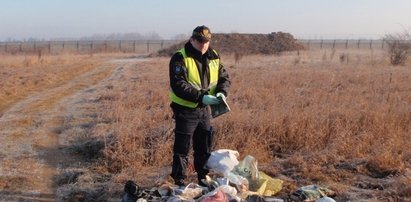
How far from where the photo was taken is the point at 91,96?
13.9m

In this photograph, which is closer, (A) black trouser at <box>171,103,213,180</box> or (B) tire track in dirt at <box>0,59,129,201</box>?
(A) black trouser at <box>171,103,213,180</box>

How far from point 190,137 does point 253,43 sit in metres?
50.3

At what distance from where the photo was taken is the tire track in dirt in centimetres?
569

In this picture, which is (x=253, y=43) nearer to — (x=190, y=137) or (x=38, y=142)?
(x=38, y=142)

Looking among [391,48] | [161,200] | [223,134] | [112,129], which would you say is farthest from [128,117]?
[391,48]

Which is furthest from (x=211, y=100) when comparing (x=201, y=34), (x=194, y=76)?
(x=201, y=34)

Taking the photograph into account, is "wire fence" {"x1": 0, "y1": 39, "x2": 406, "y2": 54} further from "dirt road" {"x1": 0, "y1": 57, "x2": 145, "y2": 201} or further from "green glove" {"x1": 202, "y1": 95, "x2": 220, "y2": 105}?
"green glove" {"x1": 202, "y1": 95, "x2": 220, "y2": 105}

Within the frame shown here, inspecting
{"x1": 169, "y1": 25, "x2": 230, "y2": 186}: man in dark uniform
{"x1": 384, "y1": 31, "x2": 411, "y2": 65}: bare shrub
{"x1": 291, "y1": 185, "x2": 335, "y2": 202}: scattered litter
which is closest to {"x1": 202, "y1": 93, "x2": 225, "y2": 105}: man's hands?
{"x1": 169, "y1": 25, "x2": 230, "y2": 186}: man in dark uniform

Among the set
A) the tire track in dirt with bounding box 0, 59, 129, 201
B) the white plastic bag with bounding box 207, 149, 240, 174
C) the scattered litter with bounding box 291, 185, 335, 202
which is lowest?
the tire track in dirt with bounding box 0, 59, 129, 201

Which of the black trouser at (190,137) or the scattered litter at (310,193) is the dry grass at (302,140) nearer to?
the scattered litter at (310,193)

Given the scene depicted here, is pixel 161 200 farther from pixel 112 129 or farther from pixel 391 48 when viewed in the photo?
pixel 391 48

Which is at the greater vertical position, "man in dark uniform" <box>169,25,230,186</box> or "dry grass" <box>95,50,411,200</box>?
"man in dark uniform" <box>169,25,230,186</box>

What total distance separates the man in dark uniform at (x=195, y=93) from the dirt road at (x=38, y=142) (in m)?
1.69

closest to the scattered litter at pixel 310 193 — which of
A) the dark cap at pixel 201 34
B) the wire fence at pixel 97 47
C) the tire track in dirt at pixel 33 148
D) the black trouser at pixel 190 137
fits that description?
the black trouser at pixel 190 137
